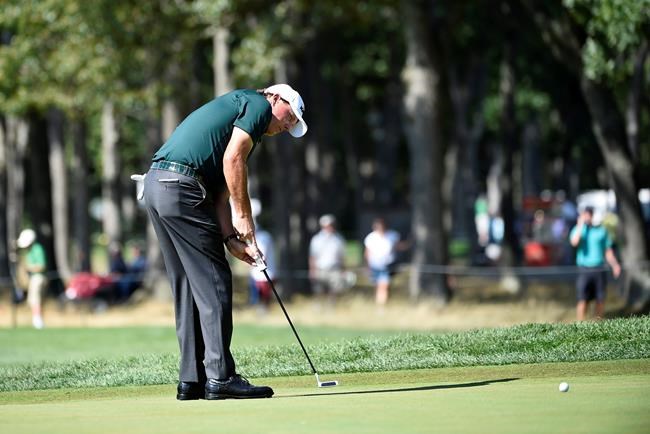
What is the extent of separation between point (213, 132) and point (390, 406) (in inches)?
81.8

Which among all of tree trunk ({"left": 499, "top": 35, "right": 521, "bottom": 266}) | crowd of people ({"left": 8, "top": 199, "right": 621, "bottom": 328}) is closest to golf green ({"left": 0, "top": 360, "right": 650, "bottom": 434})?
crowd of people ({"left": 8, "top": 199, "right": 621, "bottom": 328})

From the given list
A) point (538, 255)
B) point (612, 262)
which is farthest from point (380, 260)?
point (538, 255)

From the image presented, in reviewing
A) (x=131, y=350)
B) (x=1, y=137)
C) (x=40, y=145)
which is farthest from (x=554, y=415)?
(x=1, y=137)

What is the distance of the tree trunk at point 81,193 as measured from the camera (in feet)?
135

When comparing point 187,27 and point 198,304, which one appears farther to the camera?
point 187,27

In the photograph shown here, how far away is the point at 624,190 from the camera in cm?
2600

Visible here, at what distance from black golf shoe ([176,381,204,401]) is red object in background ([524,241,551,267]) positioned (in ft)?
117

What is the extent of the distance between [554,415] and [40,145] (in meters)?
32.1

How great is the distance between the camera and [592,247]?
2228cm

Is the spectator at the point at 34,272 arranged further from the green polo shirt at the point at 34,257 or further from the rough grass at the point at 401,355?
the rough grass at the point at 401,355

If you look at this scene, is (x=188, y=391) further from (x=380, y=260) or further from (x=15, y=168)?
(x=15, y=168)

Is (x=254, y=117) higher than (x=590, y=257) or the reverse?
higher

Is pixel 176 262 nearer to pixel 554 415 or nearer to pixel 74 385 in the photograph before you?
pixel 74 385

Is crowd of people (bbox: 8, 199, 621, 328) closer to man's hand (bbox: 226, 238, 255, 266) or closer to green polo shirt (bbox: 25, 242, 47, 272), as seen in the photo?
green polo shirt (bbox: 25, 242, 47, 272)
